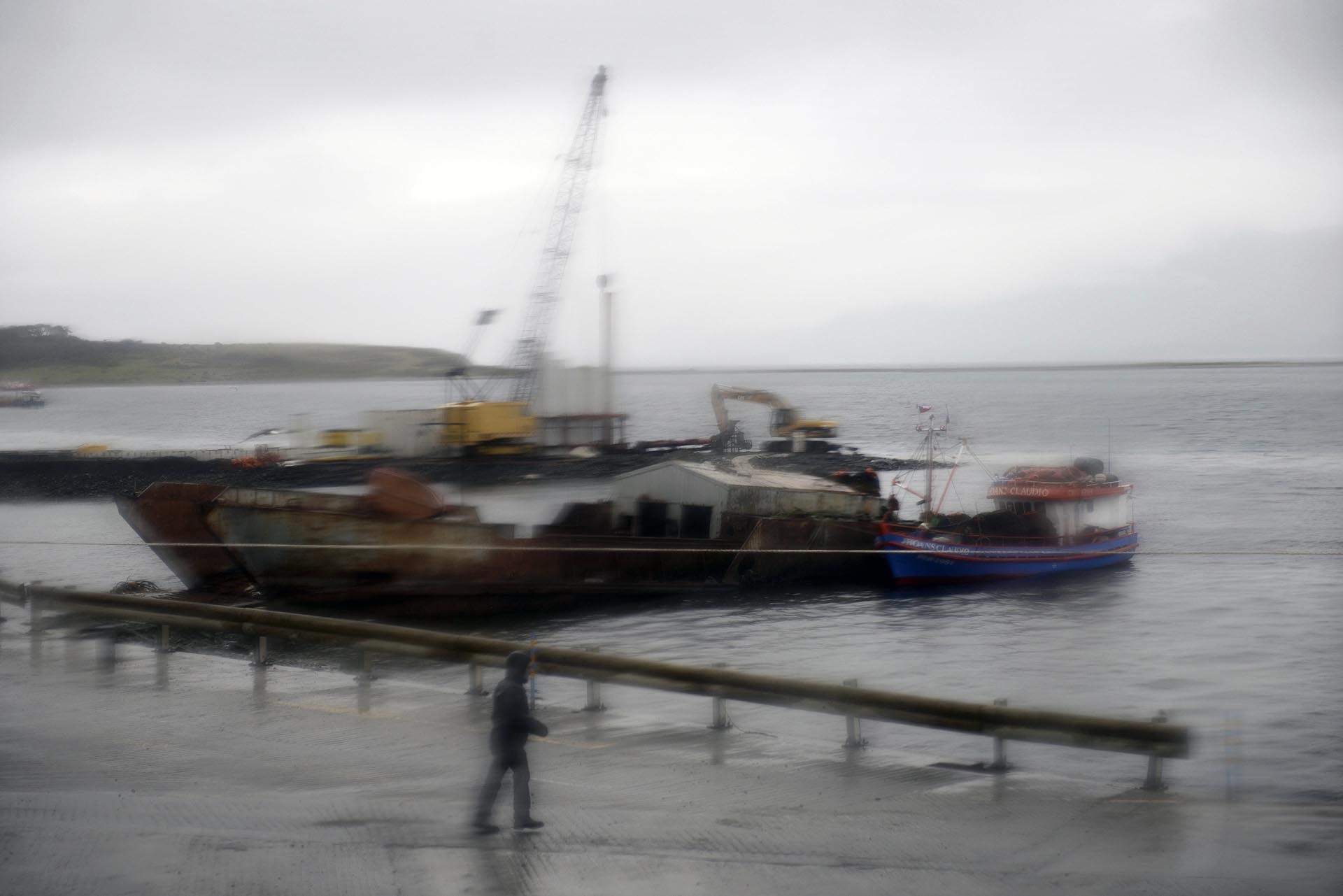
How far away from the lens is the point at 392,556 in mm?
27812

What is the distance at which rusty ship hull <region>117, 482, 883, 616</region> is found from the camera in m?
27.7

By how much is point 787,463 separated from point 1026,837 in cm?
6420

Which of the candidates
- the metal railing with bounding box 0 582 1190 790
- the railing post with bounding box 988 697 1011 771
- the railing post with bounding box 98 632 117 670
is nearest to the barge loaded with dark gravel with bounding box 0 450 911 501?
the railing post with bounding box 98 632 117 670

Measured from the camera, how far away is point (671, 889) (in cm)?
662

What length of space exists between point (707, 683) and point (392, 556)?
1902 centimetres

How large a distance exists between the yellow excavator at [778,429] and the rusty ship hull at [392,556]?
4091 cm

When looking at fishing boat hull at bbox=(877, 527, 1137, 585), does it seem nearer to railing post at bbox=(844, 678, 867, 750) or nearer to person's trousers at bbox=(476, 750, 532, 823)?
railing post at bbox=(844, 678, 867, 750)

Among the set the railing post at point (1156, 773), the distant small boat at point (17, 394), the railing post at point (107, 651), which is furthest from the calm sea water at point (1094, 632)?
the distant small boat at point (17, 394)

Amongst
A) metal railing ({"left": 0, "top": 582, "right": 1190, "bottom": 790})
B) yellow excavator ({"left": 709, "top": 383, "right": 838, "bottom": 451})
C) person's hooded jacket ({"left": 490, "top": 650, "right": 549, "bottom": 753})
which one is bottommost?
metal railing ({"left": 0, "top": 582, "right": 1190, "bottom": 790})

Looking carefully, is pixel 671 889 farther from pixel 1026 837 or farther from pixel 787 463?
pixel 787 463

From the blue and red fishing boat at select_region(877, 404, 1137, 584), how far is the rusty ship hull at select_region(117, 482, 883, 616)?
4.78 m

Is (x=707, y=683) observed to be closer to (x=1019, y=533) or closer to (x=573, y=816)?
(x=573, y=816)

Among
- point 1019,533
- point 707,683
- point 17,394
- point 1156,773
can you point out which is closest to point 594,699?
point 707,683

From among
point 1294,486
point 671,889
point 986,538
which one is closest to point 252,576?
point 986,538
